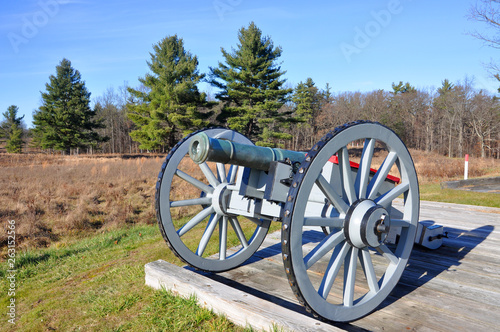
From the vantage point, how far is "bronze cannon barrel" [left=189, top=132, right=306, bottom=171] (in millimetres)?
2115

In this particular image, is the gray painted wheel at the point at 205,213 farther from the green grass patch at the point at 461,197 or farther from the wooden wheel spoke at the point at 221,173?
the green grass patch at the point at 461,197

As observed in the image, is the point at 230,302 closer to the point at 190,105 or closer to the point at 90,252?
the point at 90,252

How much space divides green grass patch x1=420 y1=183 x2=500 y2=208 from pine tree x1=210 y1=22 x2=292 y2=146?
18070mm

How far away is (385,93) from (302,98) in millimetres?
17510

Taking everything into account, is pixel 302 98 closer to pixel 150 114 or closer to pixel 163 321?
pixel 150 114

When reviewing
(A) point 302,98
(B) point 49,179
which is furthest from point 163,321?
(A) point 302,98

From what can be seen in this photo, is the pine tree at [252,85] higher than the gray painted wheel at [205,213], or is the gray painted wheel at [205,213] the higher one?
the pine tree at [252,85]

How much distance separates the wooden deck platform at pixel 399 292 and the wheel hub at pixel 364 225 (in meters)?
0.53

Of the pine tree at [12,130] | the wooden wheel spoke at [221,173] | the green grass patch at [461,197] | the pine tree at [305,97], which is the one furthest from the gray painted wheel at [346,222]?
the pine tree at [12,130]

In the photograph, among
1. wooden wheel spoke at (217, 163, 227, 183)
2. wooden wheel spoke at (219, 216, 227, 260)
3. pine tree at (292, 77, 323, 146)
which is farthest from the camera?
pine tree at (292, 77, 323, 146)

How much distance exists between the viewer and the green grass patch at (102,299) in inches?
91.5

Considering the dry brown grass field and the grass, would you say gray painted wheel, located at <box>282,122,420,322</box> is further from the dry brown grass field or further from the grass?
the dry brown grass field

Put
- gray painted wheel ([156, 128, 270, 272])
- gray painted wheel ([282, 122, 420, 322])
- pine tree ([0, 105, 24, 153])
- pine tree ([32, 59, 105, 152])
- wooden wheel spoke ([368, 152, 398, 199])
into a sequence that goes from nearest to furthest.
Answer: gray painted wheel ([282, 122, 420, 322]) < wooden wheel spoke ([368, 152, 398, 199]) < gray painted wheel ([156, 128, 270, 272]) < pine tree ([32, 59, 105, 152]) < pine tree ([0, 105, 24, 153])

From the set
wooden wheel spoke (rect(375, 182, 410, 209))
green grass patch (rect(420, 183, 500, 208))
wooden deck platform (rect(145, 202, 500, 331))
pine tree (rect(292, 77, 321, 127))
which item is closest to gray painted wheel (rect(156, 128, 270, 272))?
wooden deck platform (rect(145, 202, 500, 331))
